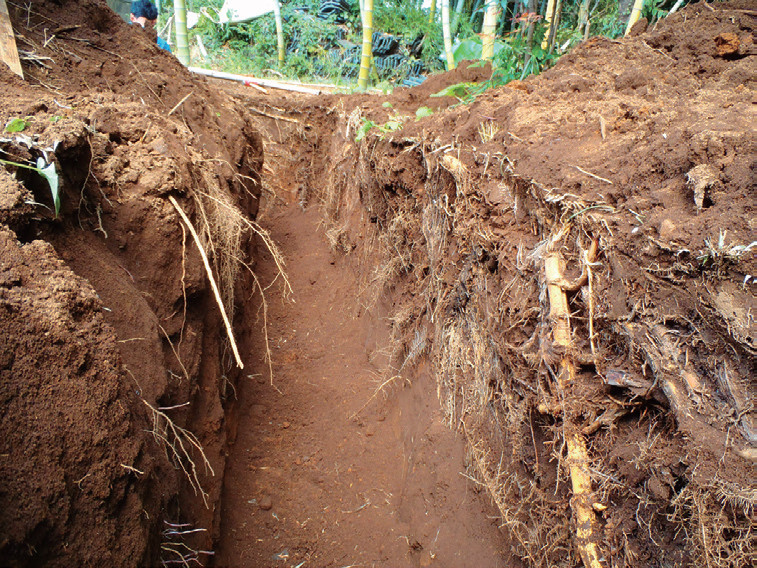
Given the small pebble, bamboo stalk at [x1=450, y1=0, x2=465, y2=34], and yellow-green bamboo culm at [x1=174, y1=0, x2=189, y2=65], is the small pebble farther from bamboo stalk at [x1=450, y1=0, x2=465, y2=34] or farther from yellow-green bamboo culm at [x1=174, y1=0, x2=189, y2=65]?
bamboo stalk at [x1=450, y1=0, x2=465, y2=34]

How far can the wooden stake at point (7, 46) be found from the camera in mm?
2719

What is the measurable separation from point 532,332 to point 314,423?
2.31 metres

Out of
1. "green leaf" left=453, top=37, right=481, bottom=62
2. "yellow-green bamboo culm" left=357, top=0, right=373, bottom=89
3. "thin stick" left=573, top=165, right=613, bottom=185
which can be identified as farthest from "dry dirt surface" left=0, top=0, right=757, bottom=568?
"yellow-green bamboo culm" left=357, top=0, right=373, bottom=89

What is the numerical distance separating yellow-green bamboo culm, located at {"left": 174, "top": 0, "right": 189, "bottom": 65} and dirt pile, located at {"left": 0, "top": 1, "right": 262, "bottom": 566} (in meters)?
3.43

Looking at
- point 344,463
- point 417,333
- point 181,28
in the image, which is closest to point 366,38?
point 181,28

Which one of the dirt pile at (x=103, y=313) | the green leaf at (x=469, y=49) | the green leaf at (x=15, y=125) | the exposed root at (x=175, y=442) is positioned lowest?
the exposed root at (x=175, y=442)

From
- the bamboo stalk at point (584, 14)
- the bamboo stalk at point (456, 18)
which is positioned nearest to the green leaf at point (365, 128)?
the bamboo stalk at point (584, 14)

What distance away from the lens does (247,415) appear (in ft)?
11.7

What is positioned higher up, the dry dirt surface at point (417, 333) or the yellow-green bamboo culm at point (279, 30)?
the yellow-green bamboo culm at point (279, 30)

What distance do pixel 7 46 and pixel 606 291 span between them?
12.1 feet

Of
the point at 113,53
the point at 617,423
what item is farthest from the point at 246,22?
the point at 617,423

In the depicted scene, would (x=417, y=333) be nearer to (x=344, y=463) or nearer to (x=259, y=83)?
(x=344, y=463)

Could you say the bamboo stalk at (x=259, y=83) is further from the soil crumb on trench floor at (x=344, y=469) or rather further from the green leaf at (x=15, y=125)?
the green leaf at (x=15, y=125)

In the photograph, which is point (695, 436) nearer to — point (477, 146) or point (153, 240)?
point (477, 146)
